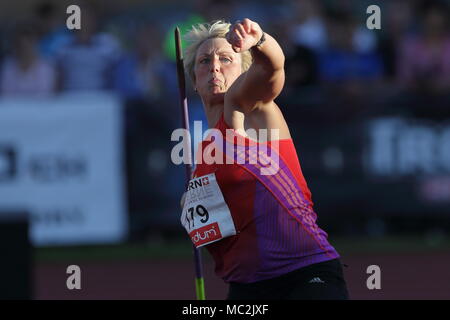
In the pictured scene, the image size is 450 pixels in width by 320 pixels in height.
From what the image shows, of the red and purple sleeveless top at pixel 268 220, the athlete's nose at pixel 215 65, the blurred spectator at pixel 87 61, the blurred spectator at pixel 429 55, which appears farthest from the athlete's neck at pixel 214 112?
the blurred spectator at pixel 87 61

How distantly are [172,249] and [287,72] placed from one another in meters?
2.38

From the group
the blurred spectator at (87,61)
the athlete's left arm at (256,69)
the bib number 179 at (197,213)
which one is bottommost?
the bib number 179 at (197,213)

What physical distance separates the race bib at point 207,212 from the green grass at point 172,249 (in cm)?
640

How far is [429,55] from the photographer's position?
40.7 ft

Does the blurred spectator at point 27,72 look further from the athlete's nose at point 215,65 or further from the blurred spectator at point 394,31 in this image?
the athlete's nose at point 215,65

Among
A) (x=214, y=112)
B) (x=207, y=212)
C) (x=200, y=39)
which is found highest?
(x=200, y=39)

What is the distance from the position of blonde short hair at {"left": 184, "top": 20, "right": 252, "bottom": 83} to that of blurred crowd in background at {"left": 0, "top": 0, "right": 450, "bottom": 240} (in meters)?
6.38

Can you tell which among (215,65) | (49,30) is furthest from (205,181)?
(49,30)

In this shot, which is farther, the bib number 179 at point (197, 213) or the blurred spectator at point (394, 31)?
the blurred spectator at point (394, 31)

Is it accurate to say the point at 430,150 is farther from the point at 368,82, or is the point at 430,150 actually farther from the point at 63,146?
the point at 63,146

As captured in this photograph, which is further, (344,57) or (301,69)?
(344,57)

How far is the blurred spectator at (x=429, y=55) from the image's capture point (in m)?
12.2

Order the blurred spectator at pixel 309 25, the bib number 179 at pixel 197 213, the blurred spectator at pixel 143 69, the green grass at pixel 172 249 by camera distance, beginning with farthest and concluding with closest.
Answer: the blurred spectator at pixel 143 69 → the blurred spectator at pixel 309 25 → the green grass at pixel 172 249 → the bib number 179 at pixel 197 213

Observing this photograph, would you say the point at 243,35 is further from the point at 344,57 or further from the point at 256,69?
the point at 344,57
